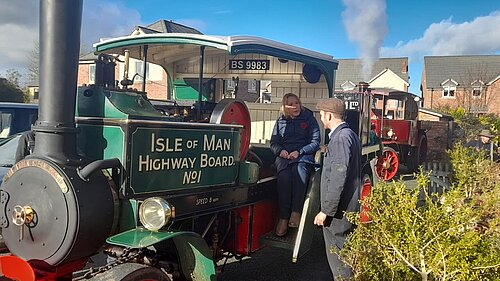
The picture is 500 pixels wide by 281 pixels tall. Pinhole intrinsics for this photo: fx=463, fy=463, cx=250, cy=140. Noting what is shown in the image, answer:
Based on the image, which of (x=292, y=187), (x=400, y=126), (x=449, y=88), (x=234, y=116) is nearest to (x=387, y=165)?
(x=400, y=126)

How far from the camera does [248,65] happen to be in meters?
5.48

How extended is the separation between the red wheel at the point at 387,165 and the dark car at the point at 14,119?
306 inches

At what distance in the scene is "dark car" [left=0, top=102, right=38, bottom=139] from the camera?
8375 mm

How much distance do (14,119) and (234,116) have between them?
6.10 metres

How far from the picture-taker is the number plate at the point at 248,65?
5.43 metres

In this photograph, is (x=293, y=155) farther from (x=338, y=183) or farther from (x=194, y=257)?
(x=194, y=257)

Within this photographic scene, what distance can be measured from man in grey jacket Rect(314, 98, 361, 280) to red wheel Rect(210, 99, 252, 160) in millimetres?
667

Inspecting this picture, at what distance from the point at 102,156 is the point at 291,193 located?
1915 millimetres

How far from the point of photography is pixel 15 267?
2.55 m

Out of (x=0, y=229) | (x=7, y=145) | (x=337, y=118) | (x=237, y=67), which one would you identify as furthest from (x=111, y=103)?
(x=7, y=145)

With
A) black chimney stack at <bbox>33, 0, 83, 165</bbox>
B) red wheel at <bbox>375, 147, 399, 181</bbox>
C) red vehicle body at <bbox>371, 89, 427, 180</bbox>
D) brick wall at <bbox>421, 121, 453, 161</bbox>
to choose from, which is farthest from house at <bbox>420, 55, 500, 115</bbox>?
black chimney stack at <bbox>33, 0, 83, 165</bbox>

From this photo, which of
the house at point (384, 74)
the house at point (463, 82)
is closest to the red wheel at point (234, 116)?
the house at point (463, 82)

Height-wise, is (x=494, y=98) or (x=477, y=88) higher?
(x=477, y=88)

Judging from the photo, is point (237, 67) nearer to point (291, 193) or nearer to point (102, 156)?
point (291, 193)
